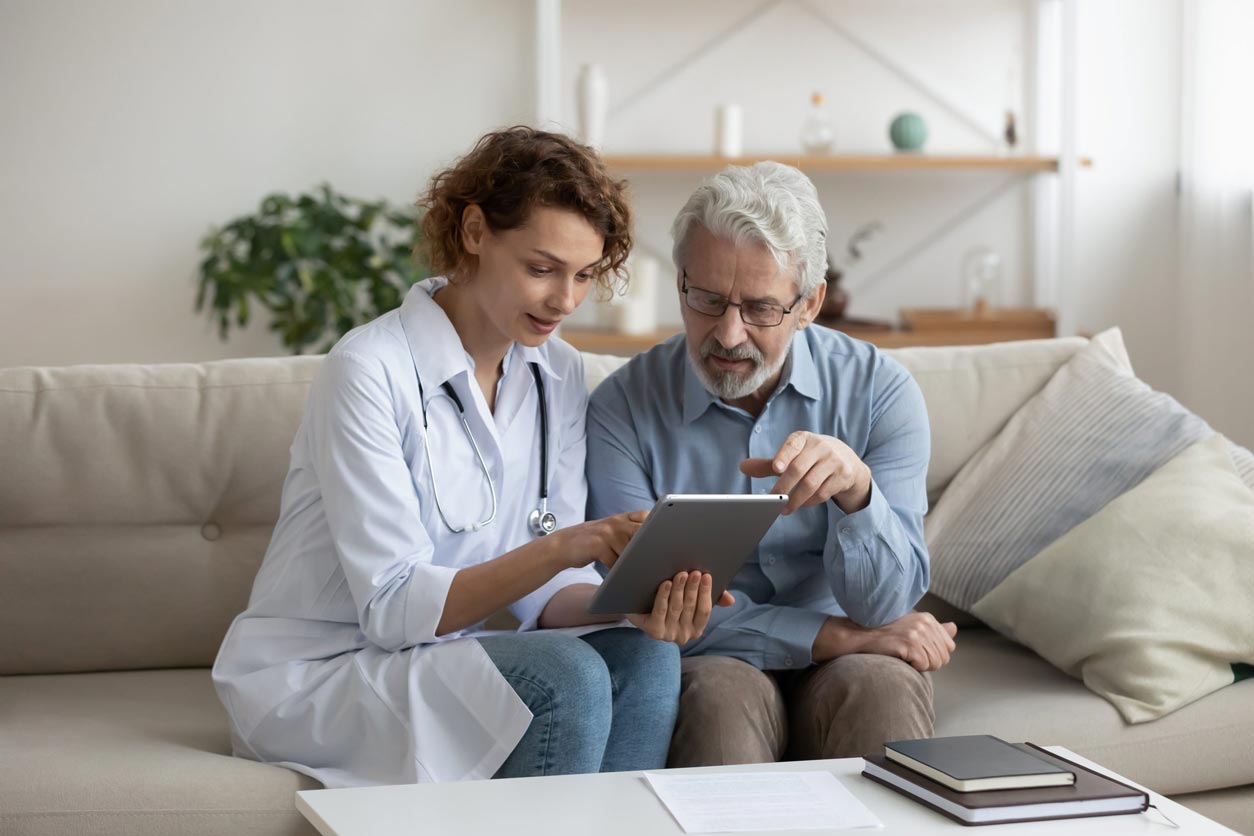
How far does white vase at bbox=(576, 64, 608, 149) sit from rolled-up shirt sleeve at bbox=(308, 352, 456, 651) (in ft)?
7.60

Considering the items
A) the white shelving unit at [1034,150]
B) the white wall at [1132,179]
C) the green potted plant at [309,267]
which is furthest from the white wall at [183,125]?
→ the white wall at [1132,179]

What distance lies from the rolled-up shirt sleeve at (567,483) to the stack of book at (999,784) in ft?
1.97

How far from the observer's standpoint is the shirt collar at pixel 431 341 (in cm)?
175

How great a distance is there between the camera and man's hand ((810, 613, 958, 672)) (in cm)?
182

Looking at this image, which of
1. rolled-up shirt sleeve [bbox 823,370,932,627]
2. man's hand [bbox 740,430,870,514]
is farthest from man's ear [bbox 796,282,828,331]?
man's hand [bbox 740,430,870,514]

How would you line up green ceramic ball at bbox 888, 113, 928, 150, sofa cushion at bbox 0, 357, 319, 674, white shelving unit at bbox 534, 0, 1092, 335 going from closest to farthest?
1. sofa cushion at bbox 0, 357, 319, 674
2. white shelving unit at bbox 534, 0, 1092, 335
3. green ceramic ball at bbox 888, 113, 928, 150

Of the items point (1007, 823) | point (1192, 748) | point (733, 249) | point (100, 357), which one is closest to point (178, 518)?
point (733, 249)

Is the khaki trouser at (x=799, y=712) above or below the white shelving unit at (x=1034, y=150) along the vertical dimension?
below

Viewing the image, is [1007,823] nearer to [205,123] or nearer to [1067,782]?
[1067,782]

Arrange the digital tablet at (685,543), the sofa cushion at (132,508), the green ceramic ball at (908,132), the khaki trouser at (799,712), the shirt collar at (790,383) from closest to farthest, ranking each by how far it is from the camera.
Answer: the digital tablet at (685,543), the khaki trouser at (799,712), the shirt collar at (790,383), the sofa cushion at (132,508), the green ceramic ball at (908,132)

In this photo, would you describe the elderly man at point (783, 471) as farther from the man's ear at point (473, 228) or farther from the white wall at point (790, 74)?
the white wall at point (790, 74)

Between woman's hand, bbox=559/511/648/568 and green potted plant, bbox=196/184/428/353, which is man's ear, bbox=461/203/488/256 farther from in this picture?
green potted plant, bbox=196/184/428/353

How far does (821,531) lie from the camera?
1903mm

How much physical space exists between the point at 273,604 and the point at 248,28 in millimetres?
2822
